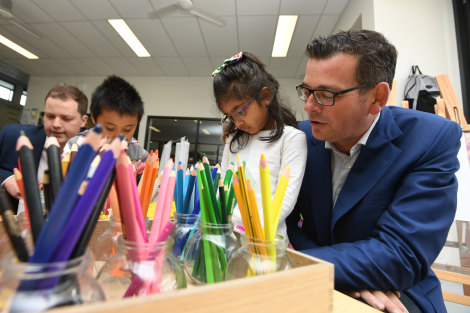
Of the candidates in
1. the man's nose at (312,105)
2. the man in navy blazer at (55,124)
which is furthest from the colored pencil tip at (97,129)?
the man in navy blazer at (55,124)

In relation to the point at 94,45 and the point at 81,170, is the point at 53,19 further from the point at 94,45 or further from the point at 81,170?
the point at 81,170

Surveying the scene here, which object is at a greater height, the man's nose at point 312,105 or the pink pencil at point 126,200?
the man's nose at point 312,105

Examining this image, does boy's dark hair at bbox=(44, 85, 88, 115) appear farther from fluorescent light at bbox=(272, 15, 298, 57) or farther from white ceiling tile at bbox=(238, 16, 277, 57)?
fluorescent light at bbox=(272, 15, 298, 57)

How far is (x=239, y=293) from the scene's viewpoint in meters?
0.20

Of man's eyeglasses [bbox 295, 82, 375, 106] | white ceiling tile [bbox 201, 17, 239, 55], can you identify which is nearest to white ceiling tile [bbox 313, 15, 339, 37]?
white ceiling tile [bbox 201, 17, 239, 55]

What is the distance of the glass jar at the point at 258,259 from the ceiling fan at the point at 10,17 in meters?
4.23

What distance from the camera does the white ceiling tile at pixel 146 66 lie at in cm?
424

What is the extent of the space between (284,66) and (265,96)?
3.54m

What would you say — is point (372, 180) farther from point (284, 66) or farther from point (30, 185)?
point (284, 66)

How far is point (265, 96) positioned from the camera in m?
1.02

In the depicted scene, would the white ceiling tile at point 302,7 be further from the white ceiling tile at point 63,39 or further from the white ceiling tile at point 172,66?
the white ceiling tile at point 63,39

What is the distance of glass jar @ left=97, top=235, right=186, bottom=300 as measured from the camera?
23 centimetres

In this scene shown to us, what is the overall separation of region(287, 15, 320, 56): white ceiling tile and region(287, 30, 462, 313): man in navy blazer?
262 centimetres

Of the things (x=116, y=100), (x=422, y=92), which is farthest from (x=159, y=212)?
(x=422, y=92)
